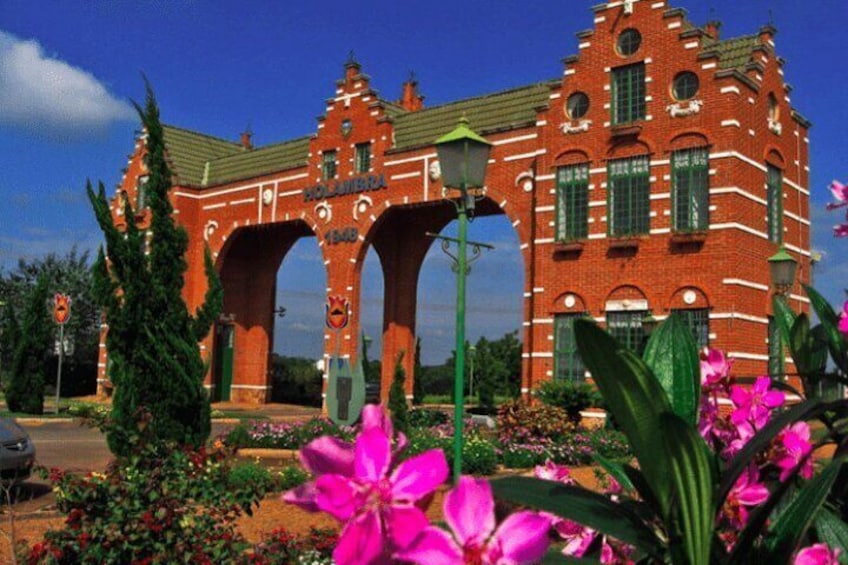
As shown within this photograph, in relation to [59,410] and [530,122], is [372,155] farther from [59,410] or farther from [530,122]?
[59,410]

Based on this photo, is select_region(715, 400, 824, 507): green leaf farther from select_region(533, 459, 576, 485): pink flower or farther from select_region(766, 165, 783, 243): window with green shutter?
select_region(766, 165, 783, 243): window with green shutter

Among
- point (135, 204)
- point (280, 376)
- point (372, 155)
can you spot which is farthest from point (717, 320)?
point (280, 376)

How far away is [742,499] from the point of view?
1604mm

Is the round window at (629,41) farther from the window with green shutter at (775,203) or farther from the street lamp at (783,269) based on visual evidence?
the street lamp at (783,269)

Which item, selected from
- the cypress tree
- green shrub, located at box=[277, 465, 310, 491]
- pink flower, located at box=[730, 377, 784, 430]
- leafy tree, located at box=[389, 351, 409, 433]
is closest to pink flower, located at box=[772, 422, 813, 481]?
pink flower, located at box=[730, 377, 784, 430]

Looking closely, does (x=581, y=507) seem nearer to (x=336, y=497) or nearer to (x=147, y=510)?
(x=336, y=497)

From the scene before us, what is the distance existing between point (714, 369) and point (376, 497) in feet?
3.76

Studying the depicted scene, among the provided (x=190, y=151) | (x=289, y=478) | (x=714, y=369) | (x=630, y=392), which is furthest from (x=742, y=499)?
(x=190, y=151)

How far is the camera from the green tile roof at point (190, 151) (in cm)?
3466

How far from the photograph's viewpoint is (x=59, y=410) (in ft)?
96.1

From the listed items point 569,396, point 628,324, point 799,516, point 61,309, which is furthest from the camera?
point 61,309

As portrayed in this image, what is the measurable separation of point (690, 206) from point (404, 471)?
21.3 m

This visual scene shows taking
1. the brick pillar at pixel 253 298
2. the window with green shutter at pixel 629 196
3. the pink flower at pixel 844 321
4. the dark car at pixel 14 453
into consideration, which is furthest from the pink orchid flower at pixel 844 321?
the brick pillar at pixel 253 298

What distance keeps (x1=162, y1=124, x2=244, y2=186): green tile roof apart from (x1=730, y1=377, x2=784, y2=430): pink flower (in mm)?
33921
